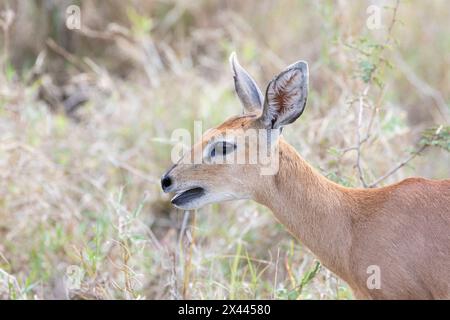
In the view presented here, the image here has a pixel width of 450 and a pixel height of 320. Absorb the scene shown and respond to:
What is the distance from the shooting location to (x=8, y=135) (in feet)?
20.5

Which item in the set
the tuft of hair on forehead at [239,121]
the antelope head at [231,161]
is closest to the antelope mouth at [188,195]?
the antelope head at [231,161]

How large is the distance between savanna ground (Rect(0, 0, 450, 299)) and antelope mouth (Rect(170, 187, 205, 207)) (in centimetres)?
51

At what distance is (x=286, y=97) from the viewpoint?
3783 millimetres

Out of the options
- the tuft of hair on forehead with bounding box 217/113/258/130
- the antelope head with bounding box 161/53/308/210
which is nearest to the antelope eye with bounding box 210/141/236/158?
the antelope head with bounding box 161/53/308/210

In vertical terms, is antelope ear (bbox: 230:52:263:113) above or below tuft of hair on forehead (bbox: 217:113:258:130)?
above

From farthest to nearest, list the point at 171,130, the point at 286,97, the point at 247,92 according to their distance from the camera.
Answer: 1. the point at 171,130
2. the point at 247,92
3. the point at 286,97

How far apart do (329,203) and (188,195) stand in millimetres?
675

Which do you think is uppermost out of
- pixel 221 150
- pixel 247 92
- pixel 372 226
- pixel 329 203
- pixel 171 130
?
pixel 171 130

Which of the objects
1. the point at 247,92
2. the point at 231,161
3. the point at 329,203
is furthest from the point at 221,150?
the point at 329,203

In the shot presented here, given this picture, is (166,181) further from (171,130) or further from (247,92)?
(171,130)

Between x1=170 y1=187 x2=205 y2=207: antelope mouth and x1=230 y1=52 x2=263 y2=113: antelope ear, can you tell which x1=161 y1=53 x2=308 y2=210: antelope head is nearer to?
x1=170 y1=187 x2=205 y2=207: antelope mouth

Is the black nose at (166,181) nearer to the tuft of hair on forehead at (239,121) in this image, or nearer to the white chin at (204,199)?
the white chin at (204,199)

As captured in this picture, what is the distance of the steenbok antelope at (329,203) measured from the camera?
3646 millimetres

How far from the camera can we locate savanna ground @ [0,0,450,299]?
4.74m
